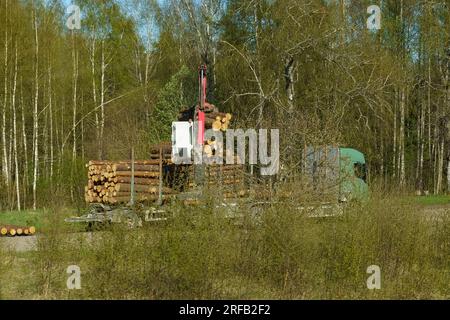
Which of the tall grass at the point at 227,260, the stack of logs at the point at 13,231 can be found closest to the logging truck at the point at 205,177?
the tall grass at the point at 227,260

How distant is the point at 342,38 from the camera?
26.4 metres

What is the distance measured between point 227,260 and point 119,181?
956cm

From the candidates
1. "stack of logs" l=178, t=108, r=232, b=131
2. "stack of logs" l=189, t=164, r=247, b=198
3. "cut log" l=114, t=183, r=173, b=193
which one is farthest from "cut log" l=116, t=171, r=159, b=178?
"stack of logs" l=189, t=164, r=247, b=198

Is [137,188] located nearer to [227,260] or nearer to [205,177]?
[205,177]

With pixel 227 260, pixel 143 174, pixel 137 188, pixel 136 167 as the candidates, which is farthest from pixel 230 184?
pixel 136 167

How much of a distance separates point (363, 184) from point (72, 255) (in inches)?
188

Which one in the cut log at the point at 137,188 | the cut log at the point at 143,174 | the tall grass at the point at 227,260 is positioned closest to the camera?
the tall grass at the point at 227,260

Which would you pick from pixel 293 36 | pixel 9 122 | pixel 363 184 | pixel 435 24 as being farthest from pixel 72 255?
pixel 435 24

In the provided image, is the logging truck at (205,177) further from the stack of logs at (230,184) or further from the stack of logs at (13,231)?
the stack of logs at (13,231)

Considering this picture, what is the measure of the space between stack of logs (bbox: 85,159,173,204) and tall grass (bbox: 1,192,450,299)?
27.9ft

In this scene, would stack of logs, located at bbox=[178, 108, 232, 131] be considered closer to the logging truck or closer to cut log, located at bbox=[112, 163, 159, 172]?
the logging truck

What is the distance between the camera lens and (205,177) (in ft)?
36.0

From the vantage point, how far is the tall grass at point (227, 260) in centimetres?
777

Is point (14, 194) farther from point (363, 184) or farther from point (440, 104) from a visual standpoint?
point (440, 104)
